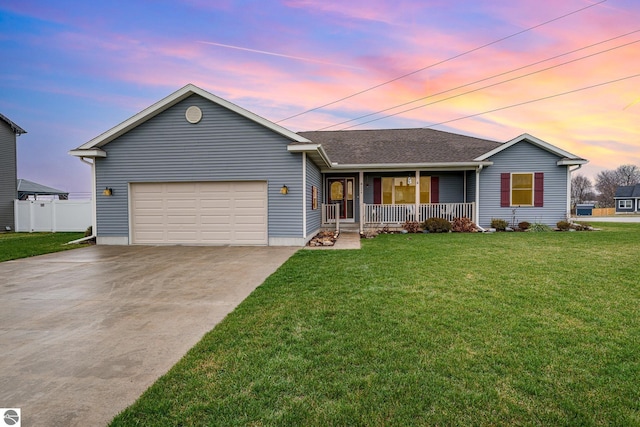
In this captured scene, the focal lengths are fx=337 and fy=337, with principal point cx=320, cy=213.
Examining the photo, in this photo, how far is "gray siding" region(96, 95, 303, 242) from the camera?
10.5m

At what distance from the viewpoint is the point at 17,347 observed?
3.28 meters

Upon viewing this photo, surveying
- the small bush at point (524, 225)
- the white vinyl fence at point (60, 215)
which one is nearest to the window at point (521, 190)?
the small bush at point (524, 225)

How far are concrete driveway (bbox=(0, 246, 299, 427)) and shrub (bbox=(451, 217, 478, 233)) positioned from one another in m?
8.62

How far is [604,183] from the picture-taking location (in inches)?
2363

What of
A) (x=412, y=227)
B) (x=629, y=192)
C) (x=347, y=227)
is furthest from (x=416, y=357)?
(x=629, y=192)

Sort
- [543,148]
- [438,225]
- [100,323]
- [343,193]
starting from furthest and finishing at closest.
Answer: [343,193] < [543,148] < [438,225] < [100,323]

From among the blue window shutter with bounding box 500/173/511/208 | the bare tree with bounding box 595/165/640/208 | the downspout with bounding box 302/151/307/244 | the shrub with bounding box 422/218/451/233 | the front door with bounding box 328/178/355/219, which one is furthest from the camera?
the bare tree with bounding box 595/165/640/208

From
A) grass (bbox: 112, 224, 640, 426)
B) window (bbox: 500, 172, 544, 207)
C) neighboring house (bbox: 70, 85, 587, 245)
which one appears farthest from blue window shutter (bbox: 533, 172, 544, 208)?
grass (bbox: 112, 224, 640, 426)

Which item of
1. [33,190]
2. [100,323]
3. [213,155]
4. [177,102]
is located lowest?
[100,323]

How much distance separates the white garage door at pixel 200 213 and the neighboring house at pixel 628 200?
54.1m

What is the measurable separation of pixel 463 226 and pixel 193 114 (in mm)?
10960

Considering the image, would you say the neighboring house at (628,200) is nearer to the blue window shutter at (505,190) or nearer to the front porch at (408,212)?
the blue window shutter at (505,190)

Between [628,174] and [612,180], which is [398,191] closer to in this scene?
[612,180]

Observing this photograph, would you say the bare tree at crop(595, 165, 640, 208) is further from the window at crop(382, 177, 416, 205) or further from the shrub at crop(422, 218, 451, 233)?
the shrub at crop(422, 218, 451, 233)
